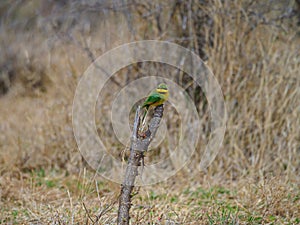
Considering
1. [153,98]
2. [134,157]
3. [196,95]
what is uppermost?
[196,95]

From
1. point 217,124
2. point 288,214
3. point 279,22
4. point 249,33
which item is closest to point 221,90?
point 217,124

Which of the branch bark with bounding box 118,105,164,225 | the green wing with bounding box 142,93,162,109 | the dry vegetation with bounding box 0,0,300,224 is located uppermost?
the dry vegetation with bounding box 0,0,300,224

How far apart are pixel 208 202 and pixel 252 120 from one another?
3.52ft

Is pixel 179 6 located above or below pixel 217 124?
above

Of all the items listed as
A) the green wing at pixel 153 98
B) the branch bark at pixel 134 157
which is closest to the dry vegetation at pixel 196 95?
the branch bark at pixel 134 157

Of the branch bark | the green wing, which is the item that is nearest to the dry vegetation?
the branch bark

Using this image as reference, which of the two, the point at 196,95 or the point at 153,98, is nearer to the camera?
the point at 153,98

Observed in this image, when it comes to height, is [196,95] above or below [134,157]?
above

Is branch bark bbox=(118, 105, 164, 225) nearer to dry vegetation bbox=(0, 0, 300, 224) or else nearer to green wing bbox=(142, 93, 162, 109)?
green wing bbox=(142, 93, 162, 109)

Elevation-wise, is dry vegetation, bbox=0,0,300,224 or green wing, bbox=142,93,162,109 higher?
dry vegetation, bbox=0,0,300,224

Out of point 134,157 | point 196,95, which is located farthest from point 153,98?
point 196,95

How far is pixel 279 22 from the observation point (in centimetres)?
434

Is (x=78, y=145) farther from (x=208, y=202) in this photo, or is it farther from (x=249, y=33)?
(x=249, y=33)

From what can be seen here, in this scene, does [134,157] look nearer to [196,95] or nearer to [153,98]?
[153,98]
